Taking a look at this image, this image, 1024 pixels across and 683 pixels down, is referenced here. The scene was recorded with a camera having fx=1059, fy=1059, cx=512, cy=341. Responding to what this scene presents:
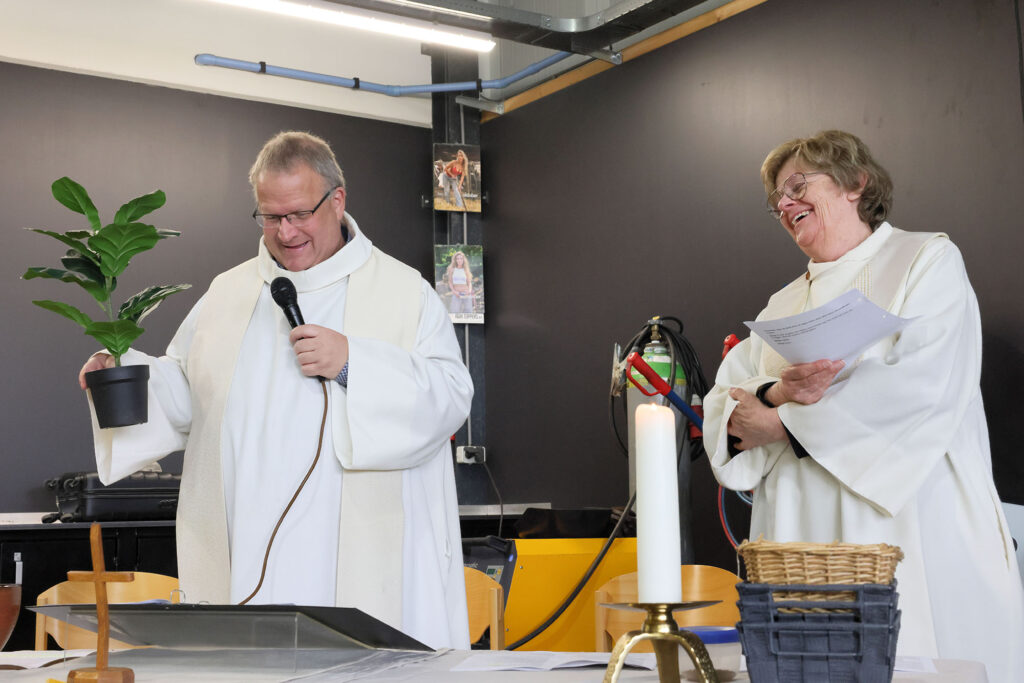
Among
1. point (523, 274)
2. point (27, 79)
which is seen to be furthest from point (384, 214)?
point (27, 79)

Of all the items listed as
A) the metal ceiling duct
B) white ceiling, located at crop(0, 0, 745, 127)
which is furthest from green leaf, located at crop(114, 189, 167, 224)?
white ceiling, located at crop(0, 0, 745, 127)

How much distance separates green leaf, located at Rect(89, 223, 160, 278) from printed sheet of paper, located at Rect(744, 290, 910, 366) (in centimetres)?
113

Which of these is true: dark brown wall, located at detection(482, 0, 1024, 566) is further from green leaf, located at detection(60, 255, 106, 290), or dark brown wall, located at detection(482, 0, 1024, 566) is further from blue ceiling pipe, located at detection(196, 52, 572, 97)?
green leaf, located at detection(60, 255, 106, 290)

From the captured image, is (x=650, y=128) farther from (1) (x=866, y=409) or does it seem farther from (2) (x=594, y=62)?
(1) (x=866, y=409)

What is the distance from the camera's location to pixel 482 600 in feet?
8.79

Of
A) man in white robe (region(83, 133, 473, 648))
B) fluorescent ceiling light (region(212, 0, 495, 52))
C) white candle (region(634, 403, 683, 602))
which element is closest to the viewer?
white candle (region(634, 403, 683, 602))

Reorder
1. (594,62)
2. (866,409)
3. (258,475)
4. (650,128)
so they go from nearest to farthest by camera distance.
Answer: (866,409) < (258,475) < (650,128) < (594,62)

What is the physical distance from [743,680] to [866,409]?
4.11 feet

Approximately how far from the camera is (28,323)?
5.24m

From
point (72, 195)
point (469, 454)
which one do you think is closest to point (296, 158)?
point (72, 195)

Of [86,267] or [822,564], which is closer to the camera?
[822,564]

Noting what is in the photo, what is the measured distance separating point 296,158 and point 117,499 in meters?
2.47

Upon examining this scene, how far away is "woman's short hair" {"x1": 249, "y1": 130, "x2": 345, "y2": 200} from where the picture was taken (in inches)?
101

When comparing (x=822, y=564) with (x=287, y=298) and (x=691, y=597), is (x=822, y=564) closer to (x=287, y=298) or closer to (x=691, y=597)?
(x=287, y=298)
